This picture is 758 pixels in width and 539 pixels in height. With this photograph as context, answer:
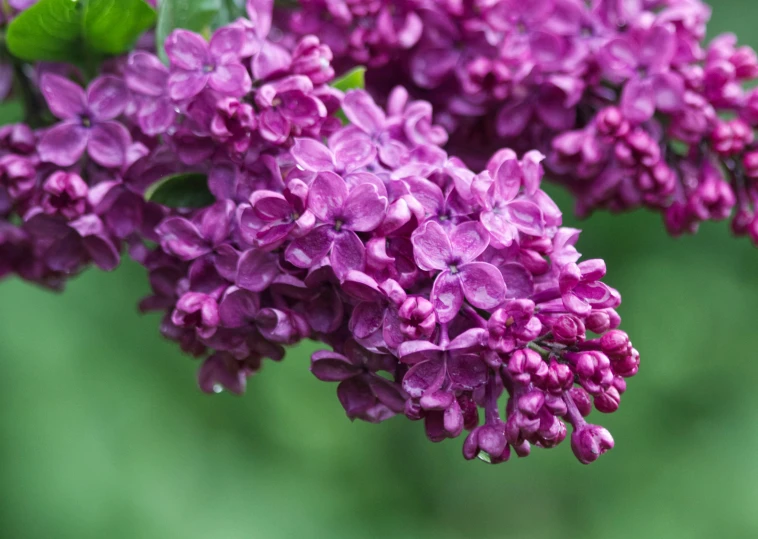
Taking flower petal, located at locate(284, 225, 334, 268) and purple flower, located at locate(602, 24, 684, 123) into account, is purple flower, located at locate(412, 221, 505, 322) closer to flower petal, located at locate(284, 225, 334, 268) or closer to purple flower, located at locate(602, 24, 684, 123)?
flower petal, located at locate(284, 225, 334, 268)

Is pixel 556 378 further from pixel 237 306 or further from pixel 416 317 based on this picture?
pixel 237 306

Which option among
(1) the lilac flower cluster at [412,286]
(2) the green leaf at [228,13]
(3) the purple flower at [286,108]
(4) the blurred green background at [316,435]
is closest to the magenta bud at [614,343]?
(1) the lilac flower cluster at [412,286]

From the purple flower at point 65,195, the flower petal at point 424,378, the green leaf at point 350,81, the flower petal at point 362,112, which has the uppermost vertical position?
the flower petal at point 362,112

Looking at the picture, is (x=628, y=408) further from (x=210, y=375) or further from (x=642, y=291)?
(x=210, y=375)

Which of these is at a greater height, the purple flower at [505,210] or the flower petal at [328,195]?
the purple flower at [505,210]

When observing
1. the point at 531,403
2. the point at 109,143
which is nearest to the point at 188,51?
the point at 109,143

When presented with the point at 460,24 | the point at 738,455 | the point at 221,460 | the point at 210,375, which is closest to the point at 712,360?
the point at 738,455

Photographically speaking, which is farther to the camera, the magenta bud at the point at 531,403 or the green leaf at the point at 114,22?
the green leaf at the point at 114,22

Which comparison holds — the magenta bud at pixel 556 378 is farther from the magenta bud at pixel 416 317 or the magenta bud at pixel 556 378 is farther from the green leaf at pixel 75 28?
the green leaf at pixel 75 28
